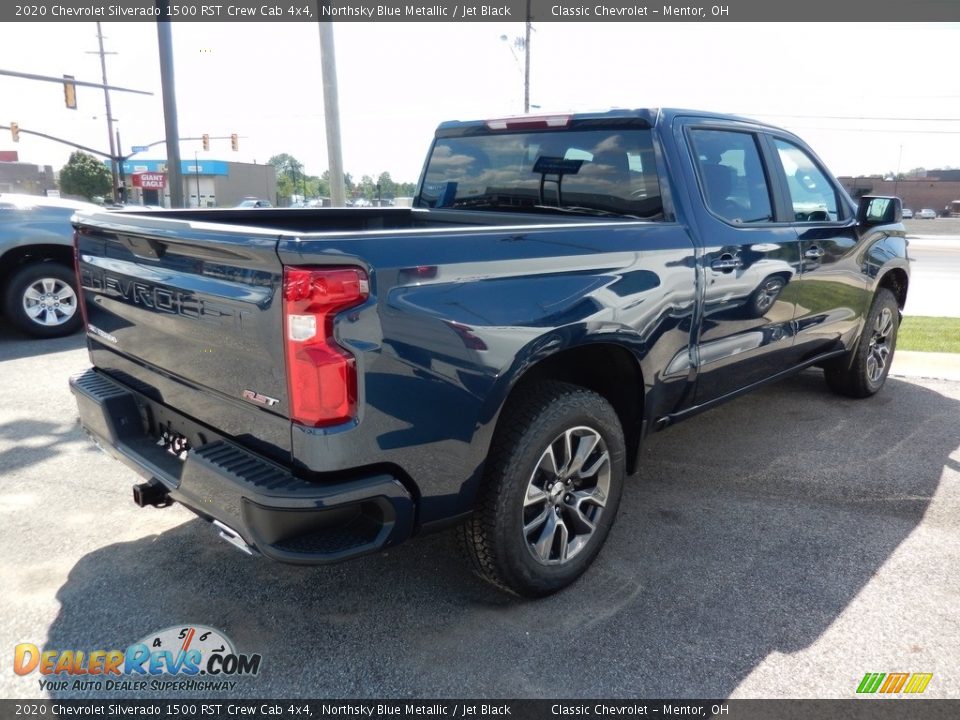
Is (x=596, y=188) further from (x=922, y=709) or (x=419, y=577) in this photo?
(x=922, y=709)

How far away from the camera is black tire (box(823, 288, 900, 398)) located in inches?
208

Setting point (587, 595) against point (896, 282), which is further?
point (896, 282)

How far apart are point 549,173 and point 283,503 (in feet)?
7.73

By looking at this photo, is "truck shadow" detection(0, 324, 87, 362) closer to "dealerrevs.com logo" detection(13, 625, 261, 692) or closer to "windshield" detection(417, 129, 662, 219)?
"windshield" detection(417, 129, 662, 219)

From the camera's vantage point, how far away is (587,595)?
299 centimetres

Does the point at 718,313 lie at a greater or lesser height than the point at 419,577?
greater

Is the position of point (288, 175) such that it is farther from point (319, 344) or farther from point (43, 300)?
point (319, 344)

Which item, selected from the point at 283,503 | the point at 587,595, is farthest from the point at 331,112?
the point at 283,503

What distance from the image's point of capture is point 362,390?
2158 mm

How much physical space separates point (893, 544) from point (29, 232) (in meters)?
7.73

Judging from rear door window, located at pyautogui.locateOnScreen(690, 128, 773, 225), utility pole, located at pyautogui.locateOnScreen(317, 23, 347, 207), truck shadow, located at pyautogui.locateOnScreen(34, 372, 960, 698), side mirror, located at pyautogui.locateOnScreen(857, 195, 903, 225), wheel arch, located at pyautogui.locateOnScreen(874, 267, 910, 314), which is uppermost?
utility pole, located at pyautogui.locateOnScreen(317, 23, 347, 207)

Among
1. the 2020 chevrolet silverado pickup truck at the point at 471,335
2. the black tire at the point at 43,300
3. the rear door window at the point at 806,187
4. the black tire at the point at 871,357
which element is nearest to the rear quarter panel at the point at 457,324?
the 2020 chevrolet silverado pickup truck at the point at 471,335

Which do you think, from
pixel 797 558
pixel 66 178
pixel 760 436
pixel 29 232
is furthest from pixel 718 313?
pixel 66 178

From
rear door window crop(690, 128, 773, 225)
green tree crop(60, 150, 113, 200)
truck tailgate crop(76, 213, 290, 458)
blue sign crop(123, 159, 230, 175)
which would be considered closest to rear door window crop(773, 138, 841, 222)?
rear door window crop(690, 128, 773, 225)
